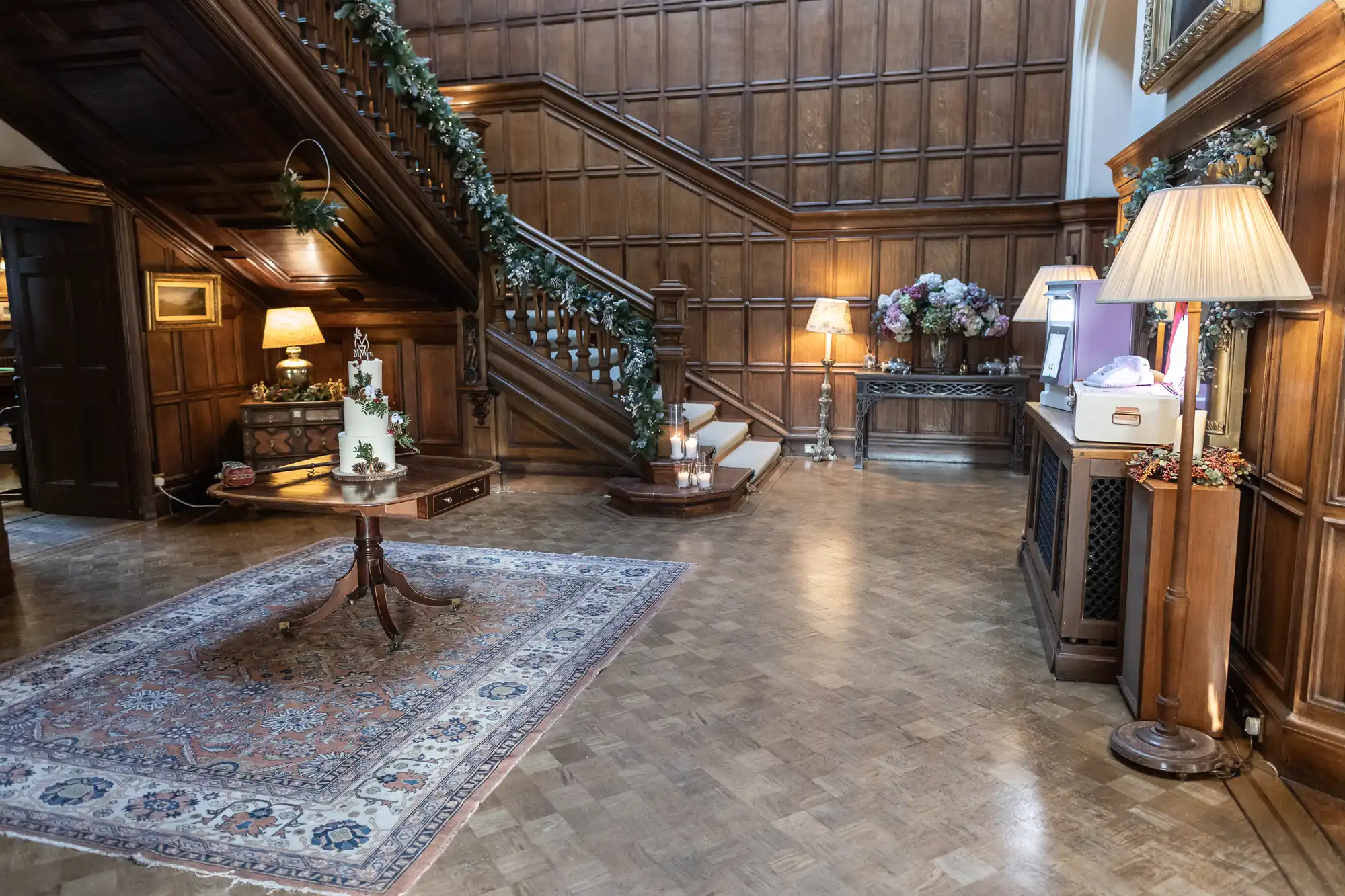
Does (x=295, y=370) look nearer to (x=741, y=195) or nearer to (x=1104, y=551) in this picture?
(x=741, y=195)

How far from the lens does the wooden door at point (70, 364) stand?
6250 mm

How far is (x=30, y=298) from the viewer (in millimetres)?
6430

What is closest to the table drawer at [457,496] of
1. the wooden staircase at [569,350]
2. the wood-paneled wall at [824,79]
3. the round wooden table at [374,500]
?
the round wooden table at [374,500]

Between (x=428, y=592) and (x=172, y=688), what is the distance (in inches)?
52.7

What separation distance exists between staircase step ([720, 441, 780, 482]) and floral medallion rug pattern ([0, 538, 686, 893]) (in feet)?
8.29

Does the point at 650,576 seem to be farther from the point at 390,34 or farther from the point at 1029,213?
the point at 1029,213

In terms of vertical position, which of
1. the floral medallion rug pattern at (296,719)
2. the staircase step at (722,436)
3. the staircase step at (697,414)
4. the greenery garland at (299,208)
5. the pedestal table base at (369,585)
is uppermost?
the greenery garland at (299,208)

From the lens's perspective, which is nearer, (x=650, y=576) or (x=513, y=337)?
(x=650, y=576)

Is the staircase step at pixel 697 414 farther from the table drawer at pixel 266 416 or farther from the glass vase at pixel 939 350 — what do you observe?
the table drawer at pixel 266 416

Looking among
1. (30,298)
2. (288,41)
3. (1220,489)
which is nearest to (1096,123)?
(1220,489)

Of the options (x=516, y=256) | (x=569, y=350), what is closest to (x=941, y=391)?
(x=569, y=350)

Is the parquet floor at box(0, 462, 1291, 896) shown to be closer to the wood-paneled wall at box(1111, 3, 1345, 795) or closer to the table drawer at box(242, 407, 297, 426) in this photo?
the wood-paneled wall at box(1111, 3, 1345, 795)

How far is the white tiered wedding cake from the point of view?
3.98 m

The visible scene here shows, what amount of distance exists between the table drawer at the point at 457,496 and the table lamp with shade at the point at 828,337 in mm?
4527
